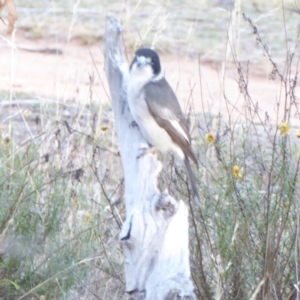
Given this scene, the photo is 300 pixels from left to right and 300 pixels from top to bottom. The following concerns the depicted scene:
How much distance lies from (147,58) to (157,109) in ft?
0.86

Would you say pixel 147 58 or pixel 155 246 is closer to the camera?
pixel 155 246

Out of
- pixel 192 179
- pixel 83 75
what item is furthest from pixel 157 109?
pixel 83 75

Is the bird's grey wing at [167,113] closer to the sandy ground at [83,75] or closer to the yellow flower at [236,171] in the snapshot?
the yellow flower at [236,171]

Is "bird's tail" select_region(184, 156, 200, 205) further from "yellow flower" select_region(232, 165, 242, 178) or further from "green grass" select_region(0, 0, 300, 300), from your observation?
"yellow flower" select_region(232, 165, 242, 178)

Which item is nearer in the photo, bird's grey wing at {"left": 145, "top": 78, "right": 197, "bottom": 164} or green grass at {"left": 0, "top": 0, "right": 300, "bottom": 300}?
green grass at {"left": 0, "top": 0, "right": 300, "bottom": 300}

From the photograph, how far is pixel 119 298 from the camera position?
4203 mm

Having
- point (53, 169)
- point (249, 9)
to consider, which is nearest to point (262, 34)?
point (249, 9)

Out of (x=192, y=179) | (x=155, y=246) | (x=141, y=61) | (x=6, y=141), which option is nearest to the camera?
(x=155, y=246)

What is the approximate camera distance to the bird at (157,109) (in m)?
4.07

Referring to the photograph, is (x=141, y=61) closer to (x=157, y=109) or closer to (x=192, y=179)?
(x=157, y=109)

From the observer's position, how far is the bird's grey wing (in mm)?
4180

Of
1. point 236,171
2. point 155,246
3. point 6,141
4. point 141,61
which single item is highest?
point 141,61

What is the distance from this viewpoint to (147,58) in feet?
13.8

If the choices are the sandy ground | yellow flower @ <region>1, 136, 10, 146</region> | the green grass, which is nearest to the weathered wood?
the green grass
